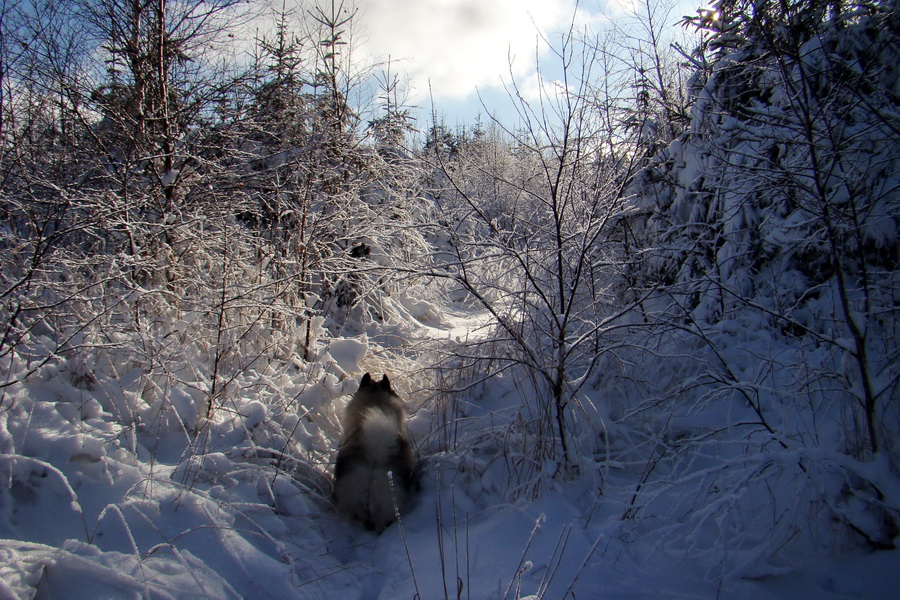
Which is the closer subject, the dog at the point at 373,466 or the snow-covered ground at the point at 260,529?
the snow-covered ground at the point at 260,529

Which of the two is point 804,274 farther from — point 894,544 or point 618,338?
point 894,544

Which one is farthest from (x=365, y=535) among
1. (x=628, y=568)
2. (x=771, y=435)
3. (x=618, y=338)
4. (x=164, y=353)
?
(x=618, y=338)

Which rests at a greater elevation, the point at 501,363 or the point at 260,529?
the point at 501,363

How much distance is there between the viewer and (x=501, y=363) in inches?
168

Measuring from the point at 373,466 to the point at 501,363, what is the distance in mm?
1597

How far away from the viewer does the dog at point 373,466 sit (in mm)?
3061

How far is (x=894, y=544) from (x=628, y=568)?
1.22 m

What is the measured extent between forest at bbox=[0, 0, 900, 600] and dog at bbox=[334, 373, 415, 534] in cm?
14

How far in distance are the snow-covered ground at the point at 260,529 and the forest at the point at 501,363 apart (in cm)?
2

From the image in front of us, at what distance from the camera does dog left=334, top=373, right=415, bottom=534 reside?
306cm

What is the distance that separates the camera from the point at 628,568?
2.45m

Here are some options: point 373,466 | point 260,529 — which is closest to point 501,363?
point 373,466

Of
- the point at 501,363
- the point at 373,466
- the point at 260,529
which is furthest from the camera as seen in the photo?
the point at 501,363

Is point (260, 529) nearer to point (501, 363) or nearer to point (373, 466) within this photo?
point (373, 466)
